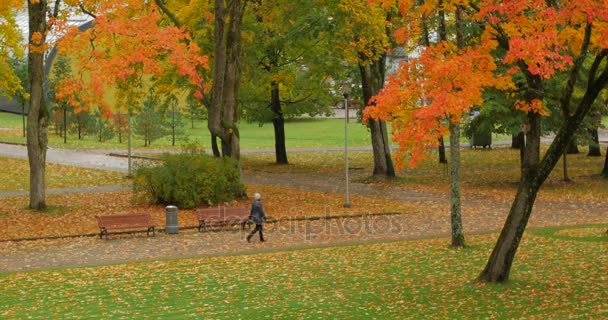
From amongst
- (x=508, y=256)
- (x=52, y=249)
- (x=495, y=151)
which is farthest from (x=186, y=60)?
(x=495, y=151)

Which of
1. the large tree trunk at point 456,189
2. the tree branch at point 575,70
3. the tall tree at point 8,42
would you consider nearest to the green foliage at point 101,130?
the tall tree at point 8,42

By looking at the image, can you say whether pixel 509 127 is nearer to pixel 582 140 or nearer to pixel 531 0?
pixel 582 140

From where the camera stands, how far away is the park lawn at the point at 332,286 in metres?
14.5

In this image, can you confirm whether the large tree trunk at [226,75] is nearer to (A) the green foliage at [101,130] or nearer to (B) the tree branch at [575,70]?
(B) the tree branch at [575,70]

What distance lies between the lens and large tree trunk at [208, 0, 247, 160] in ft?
94.9

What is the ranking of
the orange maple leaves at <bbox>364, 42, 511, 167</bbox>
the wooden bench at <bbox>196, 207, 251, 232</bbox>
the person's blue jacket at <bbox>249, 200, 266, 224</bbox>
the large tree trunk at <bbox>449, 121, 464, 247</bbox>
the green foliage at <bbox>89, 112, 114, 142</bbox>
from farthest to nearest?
the green foliage at <bbox>89, 112, 114, 142</bbox>
the wooden bench at <bbox>196, 207, 251, 232</bbox>
the person's blue jacket at <bbox>249, 200, 266, 224</bbox>
the large tree trunk at <bbox>449, 121, 464, 247</bbox>
the orange maple leaves at <bbox>364, 42, 511, 167</bbox>

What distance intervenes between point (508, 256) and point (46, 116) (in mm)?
17865

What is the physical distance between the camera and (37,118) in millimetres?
27672

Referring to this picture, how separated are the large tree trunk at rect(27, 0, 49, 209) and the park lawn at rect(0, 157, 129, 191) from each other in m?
6.67

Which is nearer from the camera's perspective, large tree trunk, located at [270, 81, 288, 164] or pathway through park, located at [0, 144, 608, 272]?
pathway through park, located at [0, 144, 608, 272]

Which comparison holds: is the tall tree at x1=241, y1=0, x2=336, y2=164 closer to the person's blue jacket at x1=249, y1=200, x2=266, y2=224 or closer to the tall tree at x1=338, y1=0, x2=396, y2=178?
the tall tree at x1=338, y1=0, x2=396, y2=178

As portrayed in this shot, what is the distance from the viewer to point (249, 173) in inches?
1601

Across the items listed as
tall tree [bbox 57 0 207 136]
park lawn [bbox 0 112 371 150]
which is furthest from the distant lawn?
tall tree [bbox 57 0 207 136]

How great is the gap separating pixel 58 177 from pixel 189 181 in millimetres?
11548
